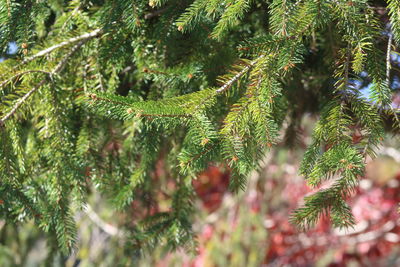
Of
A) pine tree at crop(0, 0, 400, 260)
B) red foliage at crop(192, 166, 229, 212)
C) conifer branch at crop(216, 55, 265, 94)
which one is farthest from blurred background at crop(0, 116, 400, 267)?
conifer branch at crop(216, 55, 265, 94)

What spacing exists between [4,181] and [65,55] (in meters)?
0.36

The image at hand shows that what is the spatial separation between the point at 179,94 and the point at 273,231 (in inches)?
111

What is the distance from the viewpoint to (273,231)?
3.65m

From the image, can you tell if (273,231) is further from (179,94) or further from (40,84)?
(40,84)

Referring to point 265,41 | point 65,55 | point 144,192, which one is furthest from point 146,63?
point 144,192

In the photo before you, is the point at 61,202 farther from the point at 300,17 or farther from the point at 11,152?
the point at 300,17

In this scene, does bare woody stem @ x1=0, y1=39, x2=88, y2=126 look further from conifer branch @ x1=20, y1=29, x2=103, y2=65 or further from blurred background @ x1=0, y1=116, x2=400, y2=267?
blurred background @ x1=0, y1=116, x2=400, y2=267

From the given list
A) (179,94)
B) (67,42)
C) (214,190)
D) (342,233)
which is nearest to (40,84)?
(67,42)

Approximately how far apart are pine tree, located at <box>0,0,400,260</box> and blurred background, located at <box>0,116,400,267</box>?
188 centimetres

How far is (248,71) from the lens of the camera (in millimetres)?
953

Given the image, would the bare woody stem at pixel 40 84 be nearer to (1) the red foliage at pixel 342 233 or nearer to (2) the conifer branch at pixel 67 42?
(2) the conifer branch at pixel 67 42

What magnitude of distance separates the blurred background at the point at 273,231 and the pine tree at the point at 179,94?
74.1 inches

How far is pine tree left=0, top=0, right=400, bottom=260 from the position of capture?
0.85 metres

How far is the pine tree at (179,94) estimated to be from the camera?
0.85 m
